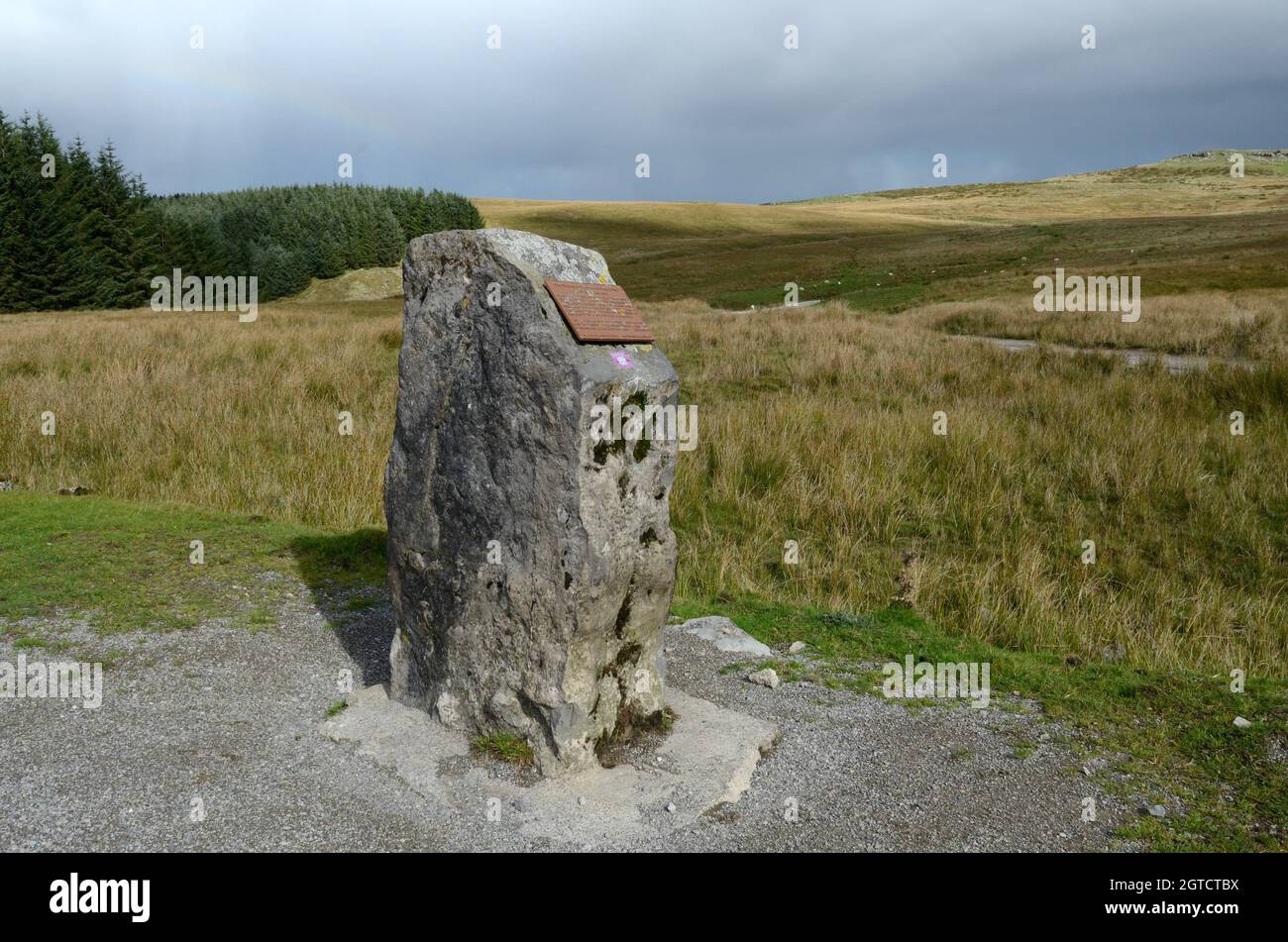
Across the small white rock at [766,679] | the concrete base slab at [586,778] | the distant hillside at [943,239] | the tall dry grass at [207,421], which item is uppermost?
the distant hillside at [943,239]

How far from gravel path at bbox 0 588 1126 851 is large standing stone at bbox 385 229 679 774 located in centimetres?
60

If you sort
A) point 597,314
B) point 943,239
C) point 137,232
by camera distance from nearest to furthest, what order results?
1. point 597,314
2. point 137,232
3. point 943,239

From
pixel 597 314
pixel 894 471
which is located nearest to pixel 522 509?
pixel 597 314

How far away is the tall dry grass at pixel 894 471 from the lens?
7133 mm

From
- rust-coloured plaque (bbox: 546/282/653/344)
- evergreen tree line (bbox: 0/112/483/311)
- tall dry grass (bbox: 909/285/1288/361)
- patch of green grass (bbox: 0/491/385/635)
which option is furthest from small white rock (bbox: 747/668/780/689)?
evergreen tree line (bbox: 0/112/483/311)

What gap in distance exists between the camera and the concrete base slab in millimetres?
3965

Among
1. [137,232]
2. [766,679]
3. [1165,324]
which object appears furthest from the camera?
[137,232]

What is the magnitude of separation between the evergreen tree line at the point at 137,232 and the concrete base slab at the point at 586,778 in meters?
27.4

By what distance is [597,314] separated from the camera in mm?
4371

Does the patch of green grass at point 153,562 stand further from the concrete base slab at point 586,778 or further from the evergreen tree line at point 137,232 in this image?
the evergreen tree line at point 137,232

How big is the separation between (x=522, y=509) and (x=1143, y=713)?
3502mm

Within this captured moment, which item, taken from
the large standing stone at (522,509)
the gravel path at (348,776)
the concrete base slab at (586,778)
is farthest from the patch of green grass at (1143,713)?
the large standing stone at (522,509)

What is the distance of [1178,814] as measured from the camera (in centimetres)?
409

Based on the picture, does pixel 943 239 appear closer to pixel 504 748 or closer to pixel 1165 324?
pixel 1165 324
